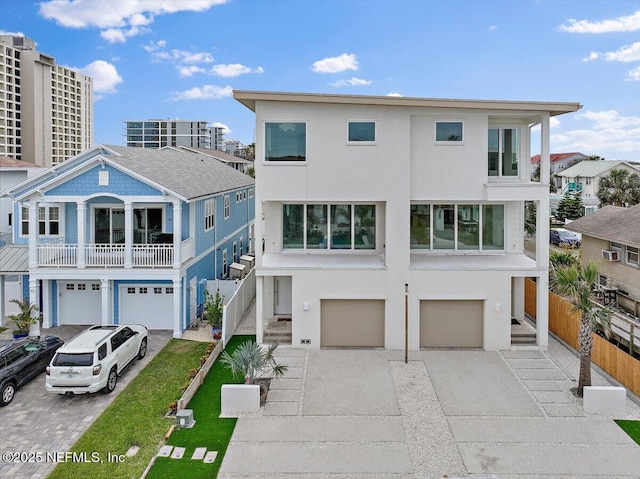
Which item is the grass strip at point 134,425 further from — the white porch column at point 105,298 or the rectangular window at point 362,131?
the rectangular window at point 362,131

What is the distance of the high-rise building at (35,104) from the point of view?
270ft

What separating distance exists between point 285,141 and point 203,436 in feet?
31.7

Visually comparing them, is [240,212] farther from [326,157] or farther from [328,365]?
[328,365]

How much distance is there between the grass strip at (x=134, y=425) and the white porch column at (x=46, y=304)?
20.3 ft

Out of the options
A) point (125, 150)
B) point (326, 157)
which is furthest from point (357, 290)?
point (125, 150)

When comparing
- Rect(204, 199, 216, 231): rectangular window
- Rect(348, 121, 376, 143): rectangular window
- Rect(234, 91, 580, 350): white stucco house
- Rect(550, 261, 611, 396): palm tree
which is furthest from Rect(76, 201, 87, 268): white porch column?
Rect(550, 261, 611, 396): palm tree

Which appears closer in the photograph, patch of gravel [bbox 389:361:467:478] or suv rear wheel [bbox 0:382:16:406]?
patch of gravel [bbox 389:361:467:478]

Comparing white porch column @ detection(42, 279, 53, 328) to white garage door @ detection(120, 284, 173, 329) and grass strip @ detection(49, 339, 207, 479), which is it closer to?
white garage door @ detection(120, 284, 173, 329)

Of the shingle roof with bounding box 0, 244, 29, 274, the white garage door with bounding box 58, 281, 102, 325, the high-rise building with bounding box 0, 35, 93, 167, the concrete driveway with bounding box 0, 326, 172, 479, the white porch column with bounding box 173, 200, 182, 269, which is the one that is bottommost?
the concrete driveway with bounding box 0, 326, 172, 479

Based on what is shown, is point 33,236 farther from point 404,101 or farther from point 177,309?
point 404,101

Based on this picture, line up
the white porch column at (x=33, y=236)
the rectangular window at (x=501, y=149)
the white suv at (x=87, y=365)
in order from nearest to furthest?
the white suv at (x=87, y=365) < the rectangular window at (x=501, y=149) < the white porch column at (x=33, y=236)

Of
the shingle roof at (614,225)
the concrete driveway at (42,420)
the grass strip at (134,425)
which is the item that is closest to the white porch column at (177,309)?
the grass strip at (134,425)

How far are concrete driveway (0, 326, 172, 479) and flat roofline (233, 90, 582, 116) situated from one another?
9789 millimetres

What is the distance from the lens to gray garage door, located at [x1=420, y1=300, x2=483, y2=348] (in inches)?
659
